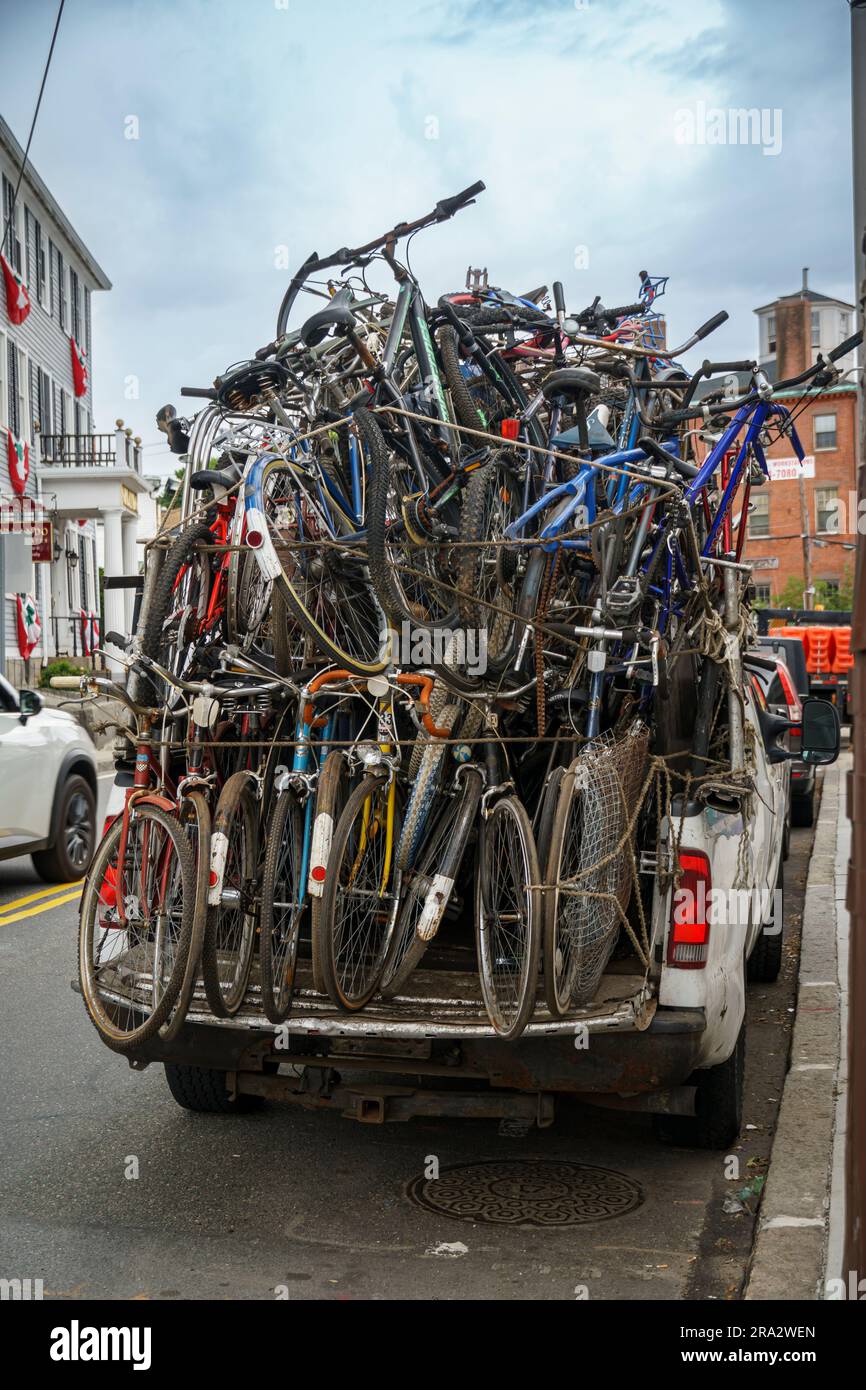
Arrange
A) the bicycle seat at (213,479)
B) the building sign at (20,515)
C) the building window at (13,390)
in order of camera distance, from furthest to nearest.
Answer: the building window at (13,390) < the building sign at (20,515) < the bicycle seat at (213,479)

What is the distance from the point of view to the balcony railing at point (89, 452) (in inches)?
1325

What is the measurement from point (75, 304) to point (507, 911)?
37.0 m

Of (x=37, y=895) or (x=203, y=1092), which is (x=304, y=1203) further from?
(x=37, y=895)

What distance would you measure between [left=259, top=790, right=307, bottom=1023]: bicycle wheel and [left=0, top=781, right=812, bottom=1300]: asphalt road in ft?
2.63

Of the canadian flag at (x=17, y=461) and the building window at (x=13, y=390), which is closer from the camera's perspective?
the canadian flag at (x=17, y=461)

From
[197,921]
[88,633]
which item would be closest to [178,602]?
[197,921]

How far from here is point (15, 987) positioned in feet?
25.9

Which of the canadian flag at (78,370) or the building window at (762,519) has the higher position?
the canadian flag at (78,370)

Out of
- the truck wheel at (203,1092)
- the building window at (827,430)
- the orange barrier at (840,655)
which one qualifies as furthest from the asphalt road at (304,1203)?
the building window at (827,430)

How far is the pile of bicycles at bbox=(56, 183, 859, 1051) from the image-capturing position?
463cm

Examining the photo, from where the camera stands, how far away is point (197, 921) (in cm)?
447

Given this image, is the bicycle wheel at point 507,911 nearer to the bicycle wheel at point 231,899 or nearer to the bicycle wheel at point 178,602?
the bicycle wheel at point 231,899

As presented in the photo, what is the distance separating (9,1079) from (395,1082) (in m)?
2.48

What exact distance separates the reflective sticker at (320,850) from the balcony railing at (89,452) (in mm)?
30083
